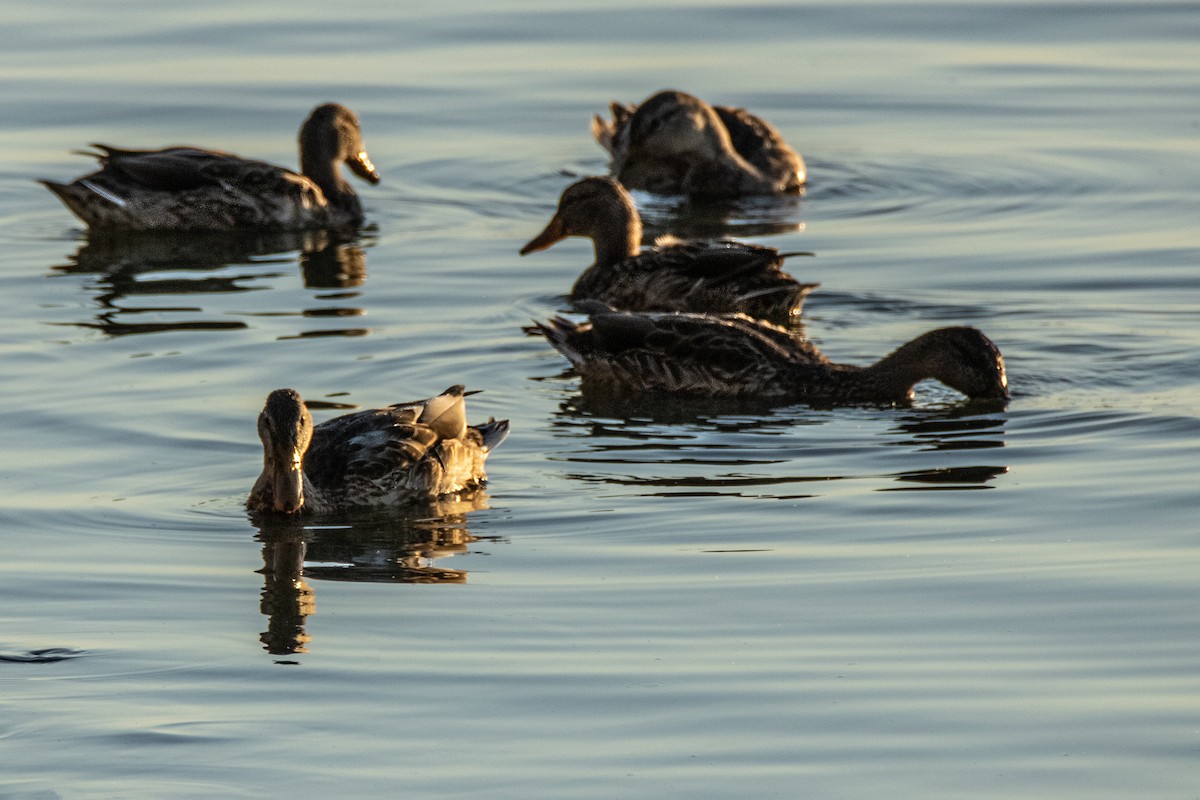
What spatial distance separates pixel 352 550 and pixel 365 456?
0.69 meters

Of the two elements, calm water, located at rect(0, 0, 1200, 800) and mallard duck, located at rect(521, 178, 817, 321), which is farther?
mallard duck, located at rect(521, 178, 817, 321)

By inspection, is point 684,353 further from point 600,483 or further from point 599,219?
point 599,219

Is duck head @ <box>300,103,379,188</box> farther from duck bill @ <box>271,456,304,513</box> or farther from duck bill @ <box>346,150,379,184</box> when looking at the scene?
duck bill @ <box>271,456,304,513</box>

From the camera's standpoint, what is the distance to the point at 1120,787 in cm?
676

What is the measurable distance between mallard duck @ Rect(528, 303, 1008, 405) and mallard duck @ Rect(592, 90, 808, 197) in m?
5.56

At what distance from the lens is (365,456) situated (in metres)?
10.6

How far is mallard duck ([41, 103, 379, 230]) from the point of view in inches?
714

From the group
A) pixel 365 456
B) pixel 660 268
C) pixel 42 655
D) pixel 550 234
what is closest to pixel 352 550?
pixel 365 456

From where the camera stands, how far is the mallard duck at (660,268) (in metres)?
14.7

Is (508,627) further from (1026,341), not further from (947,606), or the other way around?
(1026,341)

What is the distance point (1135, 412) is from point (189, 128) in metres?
11.0

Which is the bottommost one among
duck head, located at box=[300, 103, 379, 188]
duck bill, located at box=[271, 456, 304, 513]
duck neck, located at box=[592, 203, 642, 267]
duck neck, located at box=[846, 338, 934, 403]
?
duck bill, located at box=[271, 456, 304, 513]

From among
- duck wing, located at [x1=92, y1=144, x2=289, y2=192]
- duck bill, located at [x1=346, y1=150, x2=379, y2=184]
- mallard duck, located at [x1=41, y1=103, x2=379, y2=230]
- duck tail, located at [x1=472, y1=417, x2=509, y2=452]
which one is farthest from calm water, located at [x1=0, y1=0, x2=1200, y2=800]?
duck wing, located at [x1=92, y1=144, x2=289, y2=192]

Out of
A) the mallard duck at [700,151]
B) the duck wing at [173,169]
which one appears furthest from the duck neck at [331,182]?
the mallard duck at [700,151]
